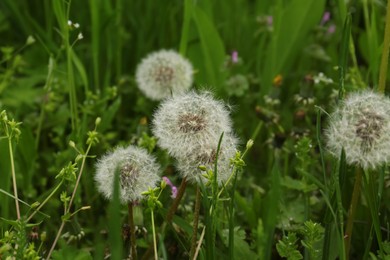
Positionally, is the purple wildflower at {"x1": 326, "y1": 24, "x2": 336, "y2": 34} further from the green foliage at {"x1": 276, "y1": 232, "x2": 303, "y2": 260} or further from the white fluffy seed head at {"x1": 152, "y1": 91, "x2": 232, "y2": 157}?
the green foliage at {"x1": 276, "y1": 232, "x2": 303, "y2": 260}

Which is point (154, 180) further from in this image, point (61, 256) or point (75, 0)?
point (75, 0)

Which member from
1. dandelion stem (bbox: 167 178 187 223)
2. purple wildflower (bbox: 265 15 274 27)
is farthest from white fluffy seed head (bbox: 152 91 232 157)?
purple wildflower (bbox: 265 15 274 27)

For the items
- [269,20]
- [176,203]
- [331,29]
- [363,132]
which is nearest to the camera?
[363,132]

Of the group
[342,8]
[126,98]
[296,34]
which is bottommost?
[126,98]

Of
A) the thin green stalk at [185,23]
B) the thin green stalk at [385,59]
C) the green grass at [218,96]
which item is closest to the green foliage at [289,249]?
the green grass at [218,96]

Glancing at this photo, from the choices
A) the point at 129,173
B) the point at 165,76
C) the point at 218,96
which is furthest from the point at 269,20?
the point at 129,173

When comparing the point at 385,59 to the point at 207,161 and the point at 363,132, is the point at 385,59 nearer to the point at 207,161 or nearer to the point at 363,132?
the point at 363,132

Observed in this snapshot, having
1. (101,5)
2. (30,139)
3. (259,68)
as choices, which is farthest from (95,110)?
(259,68)
